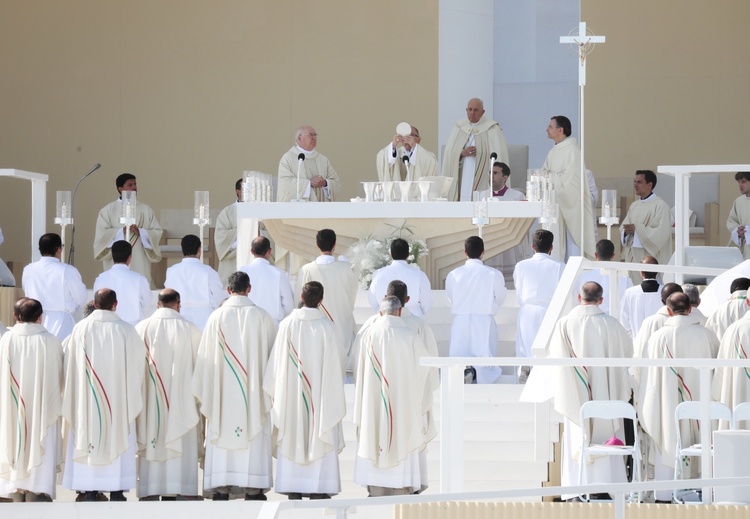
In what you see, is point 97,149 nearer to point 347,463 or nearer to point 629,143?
point 629,143

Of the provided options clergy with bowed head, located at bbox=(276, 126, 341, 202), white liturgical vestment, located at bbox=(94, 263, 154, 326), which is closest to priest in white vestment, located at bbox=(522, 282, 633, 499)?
white liturgical vestment, located at bbox=(94, 263, 154, 326)

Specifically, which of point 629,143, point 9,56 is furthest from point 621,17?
point 9,56

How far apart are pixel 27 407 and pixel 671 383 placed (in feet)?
13.0

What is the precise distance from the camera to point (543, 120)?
17953 millimetres

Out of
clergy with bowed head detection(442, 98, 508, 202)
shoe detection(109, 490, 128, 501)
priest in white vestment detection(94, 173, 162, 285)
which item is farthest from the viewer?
clergy with bowed head detection(442, 98, 508, 202)

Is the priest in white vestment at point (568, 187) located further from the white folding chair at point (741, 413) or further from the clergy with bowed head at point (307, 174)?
the white folding chair at point (741, 413)

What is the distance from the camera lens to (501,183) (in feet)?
46.2

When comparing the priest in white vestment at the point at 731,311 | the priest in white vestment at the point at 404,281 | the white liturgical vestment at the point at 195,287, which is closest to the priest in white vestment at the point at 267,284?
the white liturgical vestment at the point at 195,287

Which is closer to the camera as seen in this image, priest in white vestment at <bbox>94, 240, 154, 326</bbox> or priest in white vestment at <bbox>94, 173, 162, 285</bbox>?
priest in white vestment at <bbox>94, 240, 154, 326</bbox>

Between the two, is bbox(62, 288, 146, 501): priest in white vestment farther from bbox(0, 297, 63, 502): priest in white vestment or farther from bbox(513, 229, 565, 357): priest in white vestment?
bbox(513, 229, 565, 357): priest in white vestment

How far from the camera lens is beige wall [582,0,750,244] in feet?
58.1

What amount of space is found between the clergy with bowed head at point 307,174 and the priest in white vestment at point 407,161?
552 millimetres

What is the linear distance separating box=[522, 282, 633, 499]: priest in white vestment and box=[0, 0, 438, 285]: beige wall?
8639 millimetres

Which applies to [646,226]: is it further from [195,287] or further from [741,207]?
[195,287]
